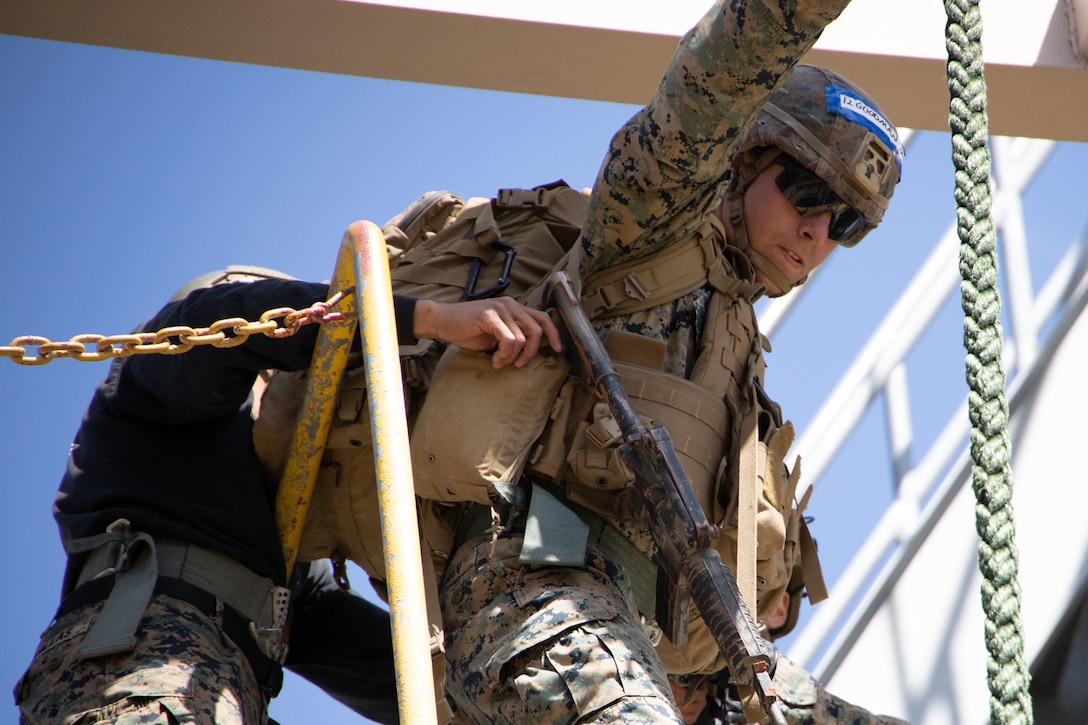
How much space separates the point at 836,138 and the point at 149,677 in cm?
222

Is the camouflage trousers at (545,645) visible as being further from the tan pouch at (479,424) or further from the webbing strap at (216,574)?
the webbing strap at (216,574)

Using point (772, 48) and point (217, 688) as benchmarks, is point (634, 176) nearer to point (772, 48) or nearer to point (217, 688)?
point (772, 48)

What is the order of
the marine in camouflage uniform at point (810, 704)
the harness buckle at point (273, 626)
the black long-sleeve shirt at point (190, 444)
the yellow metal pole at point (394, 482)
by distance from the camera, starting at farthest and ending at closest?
1. the marine in camouflage uniform at point (810, 704)
2. the harness buckle at point (273, 626)
3. the black long-sleeve shirt at point (190, 444)
4. the yellow metal pole at point (394, 482)

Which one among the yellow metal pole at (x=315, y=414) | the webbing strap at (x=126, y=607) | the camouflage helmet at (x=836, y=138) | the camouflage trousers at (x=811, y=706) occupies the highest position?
the camouflage helmet at (x=836, y=138)

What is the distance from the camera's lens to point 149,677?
340cm

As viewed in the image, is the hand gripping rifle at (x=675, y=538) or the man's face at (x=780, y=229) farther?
the man's face at (x=780, y=229)

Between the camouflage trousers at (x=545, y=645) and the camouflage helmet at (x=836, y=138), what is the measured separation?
1.22 m

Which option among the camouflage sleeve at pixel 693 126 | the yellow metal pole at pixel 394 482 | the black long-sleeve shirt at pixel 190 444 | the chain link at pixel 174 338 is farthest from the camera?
the black long-sleeve shirt at pixel 190 444

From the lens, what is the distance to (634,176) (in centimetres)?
357

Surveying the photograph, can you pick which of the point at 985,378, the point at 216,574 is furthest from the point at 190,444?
the point at 985,378

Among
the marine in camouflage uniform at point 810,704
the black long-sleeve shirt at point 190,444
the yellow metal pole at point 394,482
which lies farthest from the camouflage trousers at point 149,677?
the marine in camouflage uniform at point 810,704

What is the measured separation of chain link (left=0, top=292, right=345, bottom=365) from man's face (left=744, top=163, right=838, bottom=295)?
1197 mm

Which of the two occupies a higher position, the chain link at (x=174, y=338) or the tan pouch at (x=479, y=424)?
the chain link at (x=174, y=338)

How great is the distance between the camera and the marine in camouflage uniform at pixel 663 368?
10.6 ft
